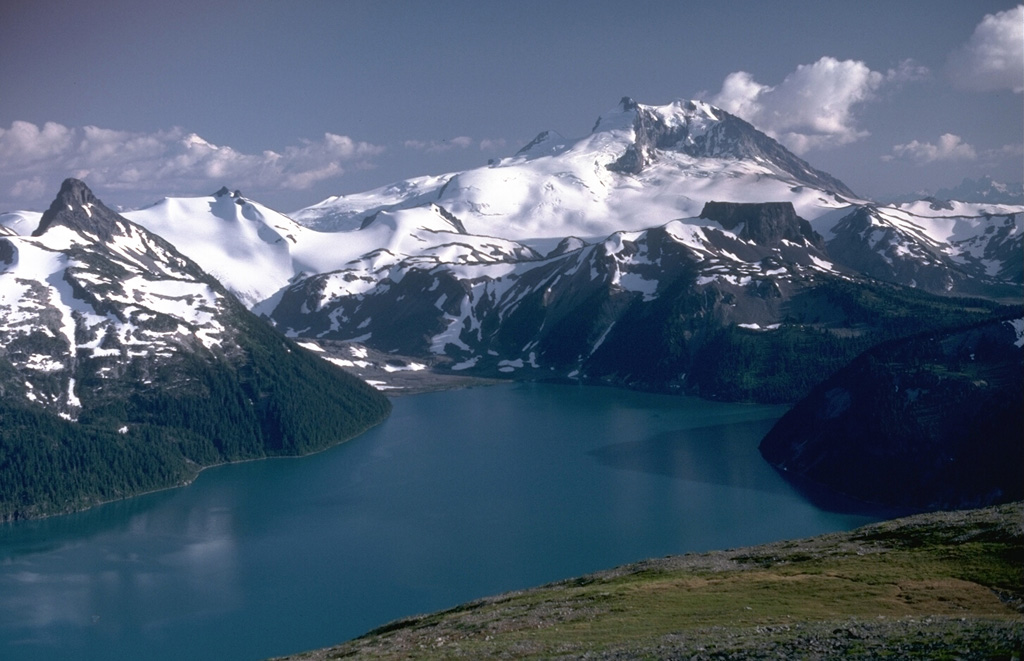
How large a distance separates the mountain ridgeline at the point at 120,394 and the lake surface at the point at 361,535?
6.95 metres

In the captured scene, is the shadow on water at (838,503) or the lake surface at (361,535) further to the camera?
the shadow on water at (838,503)

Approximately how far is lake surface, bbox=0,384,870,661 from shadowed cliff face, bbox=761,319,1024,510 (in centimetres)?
833

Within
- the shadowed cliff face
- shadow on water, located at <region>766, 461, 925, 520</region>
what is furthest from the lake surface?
the shadowed cliff face

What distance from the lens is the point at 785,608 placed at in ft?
156

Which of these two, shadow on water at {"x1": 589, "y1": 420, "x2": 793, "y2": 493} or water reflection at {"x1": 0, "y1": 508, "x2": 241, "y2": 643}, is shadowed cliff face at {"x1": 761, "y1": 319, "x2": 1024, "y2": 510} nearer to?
shadow on water at {"x1": 589, "y1": 420, "x2": 793, "y2": 493}

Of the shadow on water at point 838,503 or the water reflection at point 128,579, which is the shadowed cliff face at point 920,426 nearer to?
Answer: the shadow on water at point 838,503

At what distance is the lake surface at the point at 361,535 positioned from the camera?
306 feet

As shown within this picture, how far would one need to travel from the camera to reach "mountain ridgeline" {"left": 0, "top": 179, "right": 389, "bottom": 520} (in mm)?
148250

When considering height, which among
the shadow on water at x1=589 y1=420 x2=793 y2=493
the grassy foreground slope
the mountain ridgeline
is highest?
the mountain ridgeline

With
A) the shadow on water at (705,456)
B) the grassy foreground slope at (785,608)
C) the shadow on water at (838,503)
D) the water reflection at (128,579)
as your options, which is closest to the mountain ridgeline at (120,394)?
the water reflection at (128,579)

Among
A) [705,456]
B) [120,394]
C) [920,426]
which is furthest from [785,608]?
[120,394]

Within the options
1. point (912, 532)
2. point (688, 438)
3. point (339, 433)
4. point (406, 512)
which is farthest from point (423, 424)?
point (912, 532)

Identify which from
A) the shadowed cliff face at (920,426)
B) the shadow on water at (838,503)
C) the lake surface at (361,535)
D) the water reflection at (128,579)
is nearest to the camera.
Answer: the lake surface at (361,535)

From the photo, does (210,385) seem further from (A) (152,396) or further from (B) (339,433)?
(B) (339,433)
